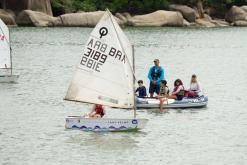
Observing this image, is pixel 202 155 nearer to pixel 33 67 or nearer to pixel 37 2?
pixel 33 67

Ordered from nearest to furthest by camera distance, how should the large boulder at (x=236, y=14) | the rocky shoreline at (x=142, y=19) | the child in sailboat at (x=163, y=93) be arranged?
the child in sailboat at (x=163, y=93) → the rocky shoreline at (x=142, y=19) → the large boulder at (x=236, y=14)

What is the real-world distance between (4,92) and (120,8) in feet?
234

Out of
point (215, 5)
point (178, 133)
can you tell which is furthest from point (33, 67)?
point (215, 5)

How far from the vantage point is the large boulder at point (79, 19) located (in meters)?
108

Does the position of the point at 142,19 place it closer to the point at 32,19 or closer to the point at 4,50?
the point at 32,19

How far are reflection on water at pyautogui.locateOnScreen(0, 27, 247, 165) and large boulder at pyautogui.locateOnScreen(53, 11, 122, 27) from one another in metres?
30.3

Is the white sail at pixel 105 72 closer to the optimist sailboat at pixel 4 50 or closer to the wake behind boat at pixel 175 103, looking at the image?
the wake behind boat at pixel 175 103

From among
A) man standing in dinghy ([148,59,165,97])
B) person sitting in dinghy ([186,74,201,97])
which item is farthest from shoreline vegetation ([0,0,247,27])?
person sitting in dinghy ([186,74,201,97])

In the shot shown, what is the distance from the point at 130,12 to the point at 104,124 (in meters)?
86.4

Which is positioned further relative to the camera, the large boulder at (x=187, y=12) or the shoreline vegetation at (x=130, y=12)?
the large boulder at (x=187, y=12)

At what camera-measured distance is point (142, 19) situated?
113m

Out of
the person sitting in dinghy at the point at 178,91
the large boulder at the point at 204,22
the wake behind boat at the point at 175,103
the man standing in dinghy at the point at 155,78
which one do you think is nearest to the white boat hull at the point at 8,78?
the man standing in dinghy at the point at 155,78

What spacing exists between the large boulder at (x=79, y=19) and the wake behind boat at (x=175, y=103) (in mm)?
63837

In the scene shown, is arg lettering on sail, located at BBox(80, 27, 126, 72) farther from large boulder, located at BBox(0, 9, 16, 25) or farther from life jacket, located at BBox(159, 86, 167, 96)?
large boulder, located at BBox(0, 9, 16, 25)
